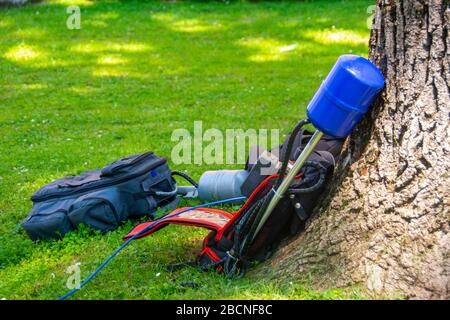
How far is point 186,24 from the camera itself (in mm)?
10500

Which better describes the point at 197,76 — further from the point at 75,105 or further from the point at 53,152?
the point at 53,152

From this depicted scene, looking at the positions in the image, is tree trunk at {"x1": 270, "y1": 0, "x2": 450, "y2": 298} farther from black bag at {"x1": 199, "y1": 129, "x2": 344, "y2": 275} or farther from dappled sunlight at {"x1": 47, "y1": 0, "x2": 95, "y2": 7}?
dappled sunlight at {"x1": 47, "y1": 0, "x2": 95, "y2": 7}

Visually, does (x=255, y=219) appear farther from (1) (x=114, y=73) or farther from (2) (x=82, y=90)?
(1) (x=114, y=73)

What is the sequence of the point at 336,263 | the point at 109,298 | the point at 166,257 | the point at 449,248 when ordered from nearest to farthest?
1. the point at 449,248
2. the point at 336,263
3. the point at 109,298
4. the point at 166,257

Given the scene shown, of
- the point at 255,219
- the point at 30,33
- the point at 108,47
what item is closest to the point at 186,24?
the point at 108,47

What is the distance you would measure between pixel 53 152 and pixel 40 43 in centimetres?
397

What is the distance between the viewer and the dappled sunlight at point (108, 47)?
368 inches

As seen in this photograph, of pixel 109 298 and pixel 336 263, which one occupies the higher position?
pixel 336 263

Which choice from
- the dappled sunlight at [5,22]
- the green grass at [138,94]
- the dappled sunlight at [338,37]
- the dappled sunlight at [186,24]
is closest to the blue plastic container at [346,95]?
the green grass at [138,94]

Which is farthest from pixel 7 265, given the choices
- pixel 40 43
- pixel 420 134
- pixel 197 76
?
pixel 40 43

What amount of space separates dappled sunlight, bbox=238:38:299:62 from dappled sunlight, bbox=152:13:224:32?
82 centimetres

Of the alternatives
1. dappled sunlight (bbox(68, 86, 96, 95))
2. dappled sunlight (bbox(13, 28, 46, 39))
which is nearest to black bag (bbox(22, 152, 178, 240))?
dappled sunlight (bbox(68, 86, 96, 95))

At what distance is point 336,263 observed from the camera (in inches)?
127

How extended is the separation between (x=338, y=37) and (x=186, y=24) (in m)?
2.31
